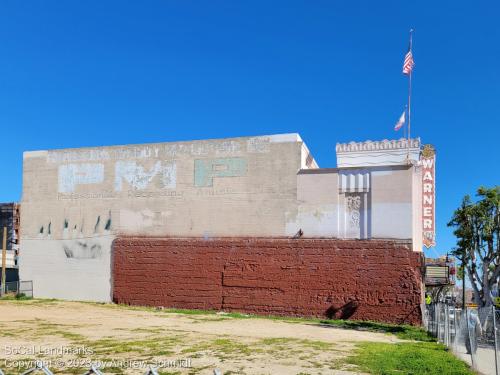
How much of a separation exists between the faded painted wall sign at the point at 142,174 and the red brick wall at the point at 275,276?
3080 millimetres

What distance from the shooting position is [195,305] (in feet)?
84.1

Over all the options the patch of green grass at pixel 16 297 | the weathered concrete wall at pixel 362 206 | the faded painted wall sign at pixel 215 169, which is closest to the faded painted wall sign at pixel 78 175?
the faded painted wall sign at pixel 215 169

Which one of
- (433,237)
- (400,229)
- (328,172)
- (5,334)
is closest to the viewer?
(5,334)

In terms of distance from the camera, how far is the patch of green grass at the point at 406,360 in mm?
10883

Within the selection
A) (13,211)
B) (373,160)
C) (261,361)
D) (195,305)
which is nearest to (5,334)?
(261,361)

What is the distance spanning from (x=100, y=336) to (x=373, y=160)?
75.0 ft

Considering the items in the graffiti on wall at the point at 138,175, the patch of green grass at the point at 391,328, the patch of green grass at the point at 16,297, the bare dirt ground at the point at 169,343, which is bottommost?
the patch of green grass at the point at 16,297

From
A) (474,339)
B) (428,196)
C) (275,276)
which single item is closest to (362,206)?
(275,276)

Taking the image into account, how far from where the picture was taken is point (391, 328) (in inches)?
833

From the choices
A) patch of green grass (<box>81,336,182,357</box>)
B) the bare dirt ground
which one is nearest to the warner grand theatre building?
the bare dirt ground

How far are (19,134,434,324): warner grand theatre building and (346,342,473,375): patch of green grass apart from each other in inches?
332

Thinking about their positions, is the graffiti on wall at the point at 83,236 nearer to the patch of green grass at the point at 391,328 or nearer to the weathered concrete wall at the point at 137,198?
the weathered concrete wall at the point at 137,198

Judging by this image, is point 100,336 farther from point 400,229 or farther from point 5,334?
point 400,229

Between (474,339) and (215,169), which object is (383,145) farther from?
(474,339)
